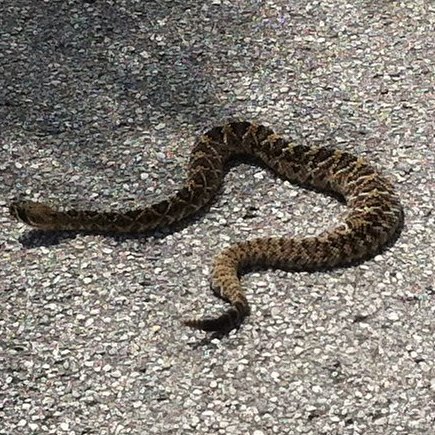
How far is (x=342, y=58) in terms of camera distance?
9.13 meters

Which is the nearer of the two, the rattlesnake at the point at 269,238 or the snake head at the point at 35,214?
the rattlesnake at the point at 269,238

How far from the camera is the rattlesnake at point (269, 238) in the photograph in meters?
7.05

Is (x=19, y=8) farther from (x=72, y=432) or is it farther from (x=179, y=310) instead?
(x=72, y=432)

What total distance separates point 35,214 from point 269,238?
1467mm

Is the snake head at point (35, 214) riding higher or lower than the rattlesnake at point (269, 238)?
lower

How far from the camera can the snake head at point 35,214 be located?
7371 mm

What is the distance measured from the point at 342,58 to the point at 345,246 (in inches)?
98.4

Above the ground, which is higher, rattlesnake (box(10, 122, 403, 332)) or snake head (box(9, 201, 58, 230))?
rattlesnake (box(10, 122, 403, 332))

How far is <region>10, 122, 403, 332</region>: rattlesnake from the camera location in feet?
23.1

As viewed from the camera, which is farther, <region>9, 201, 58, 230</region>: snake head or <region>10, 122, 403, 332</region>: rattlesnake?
<region>9, 201, 58, 230</region>: snake head

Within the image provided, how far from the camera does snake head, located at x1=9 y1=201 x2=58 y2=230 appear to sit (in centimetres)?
737

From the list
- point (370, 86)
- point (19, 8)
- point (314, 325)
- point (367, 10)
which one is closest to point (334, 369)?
point (314, 325)

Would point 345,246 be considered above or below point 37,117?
above

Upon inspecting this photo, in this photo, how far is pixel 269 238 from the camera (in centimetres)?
719
